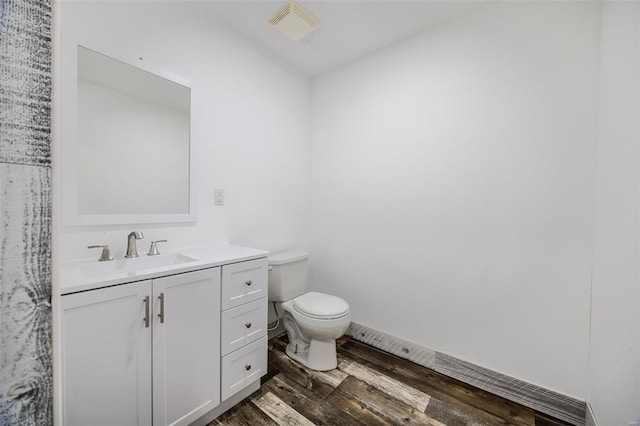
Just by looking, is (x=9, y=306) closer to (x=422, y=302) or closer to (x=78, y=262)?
(x=78, y=262)

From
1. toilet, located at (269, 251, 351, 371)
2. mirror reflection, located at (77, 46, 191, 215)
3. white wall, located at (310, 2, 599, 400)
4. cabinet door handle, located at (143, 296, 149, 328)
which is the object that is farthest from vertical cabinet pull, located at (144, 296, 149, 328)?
white wall, located at (310, 2, 599, 400)

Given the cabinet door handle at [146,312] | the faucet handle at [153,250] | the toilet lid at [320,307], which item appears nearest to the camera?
the cabinet door handle at [146,312]

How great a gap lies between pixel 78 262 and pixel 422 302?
2099 mm

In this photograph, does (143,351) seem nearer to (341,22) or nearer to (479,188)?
(479,188)

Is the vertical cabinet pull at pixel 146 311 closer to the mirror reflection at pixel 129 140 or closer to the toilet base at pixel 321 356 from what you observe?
the mirror reflection at pixel 129 140

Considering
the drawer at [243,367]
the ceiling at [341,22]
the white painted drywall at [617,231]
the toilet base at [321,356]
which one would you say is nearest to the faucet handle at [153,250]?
the drawer at [243,367]

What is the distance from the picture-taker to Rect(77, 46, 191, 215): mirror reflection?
1297 millimetres

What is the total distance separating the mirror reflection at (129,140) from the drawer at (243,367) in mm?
953

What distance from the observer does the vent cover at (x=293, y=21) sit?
1.63 metres

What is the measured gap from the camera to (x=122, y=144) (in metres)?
1.42

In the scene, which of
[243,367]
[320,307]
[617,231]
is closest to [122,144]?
[243,367]

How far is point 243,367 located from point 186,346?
42 cm

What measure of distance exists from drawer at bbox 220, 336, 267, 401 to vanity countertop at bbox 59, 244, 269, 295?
0.55 metres

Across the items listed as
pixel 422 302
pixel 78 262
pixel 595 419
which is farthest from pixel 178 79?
pixel 595 419
